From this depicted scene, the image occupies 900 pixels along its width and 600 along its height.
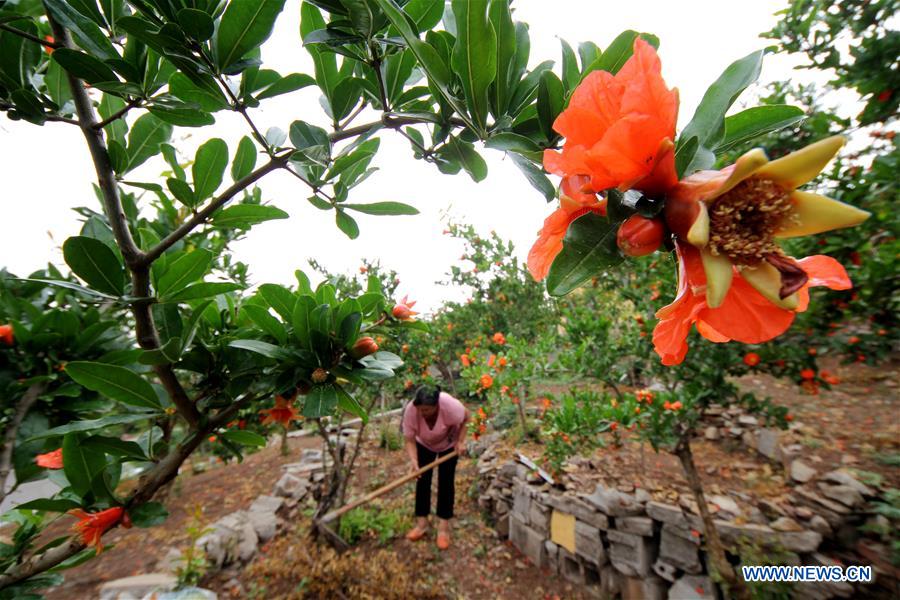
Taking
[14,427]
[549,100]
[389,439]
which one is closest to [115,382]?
[14,427]

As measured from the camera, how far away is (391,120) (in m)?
0.68

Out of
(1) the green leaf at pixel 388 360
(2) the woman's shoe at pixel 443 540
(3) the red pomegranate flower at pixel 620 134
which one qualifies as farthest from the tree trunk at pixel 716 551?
(3) the red pomegranate flower at pixel 620 134

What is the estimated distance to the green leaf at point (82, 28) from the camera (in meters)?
0.55

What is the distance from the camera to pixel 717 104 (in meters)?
0.44

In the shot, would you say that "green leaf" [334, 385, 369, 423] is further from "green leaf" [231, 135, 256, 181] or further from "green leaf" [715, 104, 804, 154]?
"green leaf" [715, 104, 804, 154]

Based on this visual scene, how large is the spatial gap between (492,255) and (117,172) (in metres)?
5.98

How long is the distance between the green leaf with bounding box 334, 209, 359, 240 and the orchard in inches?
1.6

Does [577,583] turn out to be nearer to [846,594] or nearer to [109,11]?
[846,594]

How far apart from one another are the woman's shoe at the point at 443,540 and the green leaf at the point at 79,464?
3.81m

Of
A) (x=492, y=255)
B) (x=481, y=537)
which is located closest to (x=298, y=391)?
(x=481, y=537)

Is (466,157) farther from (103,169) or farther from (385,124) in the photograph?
(103,169)

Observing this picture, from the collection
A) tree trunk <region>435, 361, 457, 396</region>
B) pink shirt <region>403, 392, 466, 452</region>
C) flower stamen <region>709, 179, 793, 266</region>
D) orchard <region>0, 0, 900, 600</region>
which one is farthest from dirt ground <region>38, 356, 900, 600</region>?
flower stamen <region>709, 179, 793, 266</region>

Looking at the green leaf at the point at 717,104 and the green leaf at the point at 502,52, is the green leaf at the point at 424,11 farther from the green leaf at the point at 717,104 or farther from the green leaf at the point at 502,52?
the green leaf at the point at 717,104

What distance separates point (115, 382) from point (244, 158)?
0.61m
